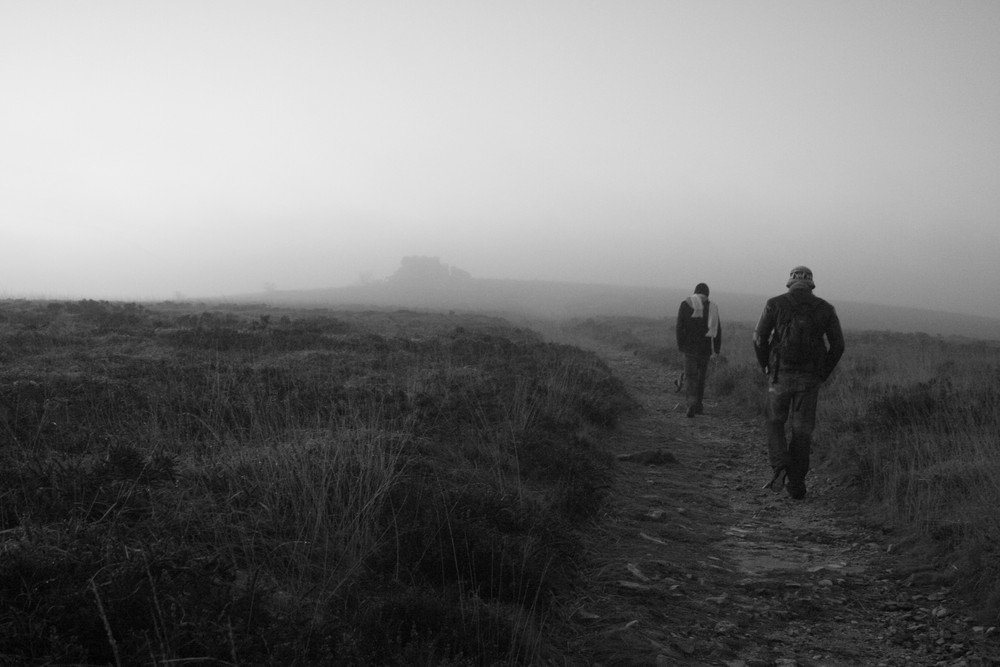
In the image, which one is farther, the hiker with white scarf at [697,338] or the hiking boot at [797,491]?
the hiker with white scarf at [697,338]

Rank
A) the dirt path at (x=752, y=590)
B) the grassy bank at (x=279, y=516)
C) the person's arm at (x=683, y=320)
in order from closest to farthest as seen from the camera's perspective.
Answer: the grassy bank at (x=279, y=516), the dirt path at (x=752, y=590), the person's arm at (x=683, y=320)

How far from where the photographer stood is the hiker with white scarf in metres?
11.3

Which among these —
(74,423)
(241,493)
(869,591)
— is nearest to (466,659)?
(241,493)

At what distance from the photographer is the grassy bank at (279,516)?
2500mm

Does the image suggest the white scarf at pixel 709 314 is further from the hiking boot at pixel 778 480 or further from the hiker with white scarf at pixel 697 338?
the hiking boot at pixel 778 480

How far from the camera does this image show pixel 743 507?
6.43 m

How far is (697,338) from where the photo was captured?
11.4 metres

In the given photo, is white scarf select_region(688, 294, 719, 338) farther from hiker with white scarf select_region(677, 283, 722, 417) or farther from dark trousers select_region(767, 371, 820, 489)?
dark trousers select_region(767, 371, 820, 489)

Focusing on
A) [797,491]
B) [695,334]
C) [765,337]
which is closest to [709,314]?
[695,334]

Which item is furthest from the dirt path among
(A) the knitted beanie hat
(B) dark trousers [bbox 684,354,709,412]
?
(B) dark trousers [bbox 684,354,709,412]

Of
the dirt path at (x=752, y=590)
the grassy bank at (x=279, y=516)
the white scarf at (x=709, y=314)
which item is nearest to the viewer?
the grassy bank at (x=279, y=516)

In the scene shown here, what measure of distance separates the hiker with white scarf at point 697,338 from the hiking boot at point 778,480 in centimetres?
406

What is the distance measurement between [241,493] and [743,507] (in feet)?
16.5

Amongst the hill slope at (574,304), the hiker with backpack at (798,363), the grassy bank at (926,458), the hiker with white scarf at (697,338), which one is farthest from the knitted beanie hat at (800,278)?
the hill slope at (574,304)
